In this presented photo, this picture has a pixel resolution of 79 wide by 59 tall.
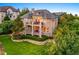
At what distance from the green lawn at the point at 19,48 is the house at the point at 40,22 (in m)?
0.11

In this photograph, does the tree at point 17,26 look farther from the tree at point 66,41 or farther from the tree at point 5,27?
the tree at point 66,41

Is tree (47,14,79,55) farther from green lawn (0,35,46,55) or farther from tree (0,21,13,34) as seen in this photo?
tree (0,21,13,34)

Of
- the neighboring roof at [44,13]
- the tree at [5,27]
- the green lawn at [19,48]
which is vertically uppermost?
the neighboring roof at [44,13]

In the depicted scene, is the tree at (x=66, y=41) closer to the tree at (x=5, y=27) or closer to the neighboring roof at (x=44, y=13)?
the neighboring roof at (x=44, y=13)

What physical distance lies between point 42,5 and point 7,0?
0.30 m

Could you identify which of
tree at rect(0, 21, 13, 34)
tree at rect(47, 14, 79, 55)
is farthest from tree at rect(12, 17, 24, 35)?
tree at rect(47, 14, 79, 55)

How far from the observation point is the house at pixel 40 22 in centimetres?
150

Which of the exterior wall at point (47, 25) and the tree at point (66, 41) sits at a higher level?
the exterior wall at point (47, 25)

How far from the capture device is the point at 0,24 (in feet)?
5.02

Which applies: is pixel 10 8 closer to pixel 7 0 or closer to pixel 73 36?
pixel 7 0

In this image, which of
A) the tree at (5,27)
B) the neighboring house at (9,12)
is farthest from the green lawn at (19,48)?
the neighboring house at (9,12)

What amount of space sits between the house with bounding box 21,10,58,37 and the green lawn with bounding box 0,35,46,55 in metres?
0.11

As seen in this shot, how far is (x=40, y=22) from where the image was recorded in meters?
1.50

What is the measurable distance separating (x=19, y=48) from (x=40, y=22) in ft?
0.94
